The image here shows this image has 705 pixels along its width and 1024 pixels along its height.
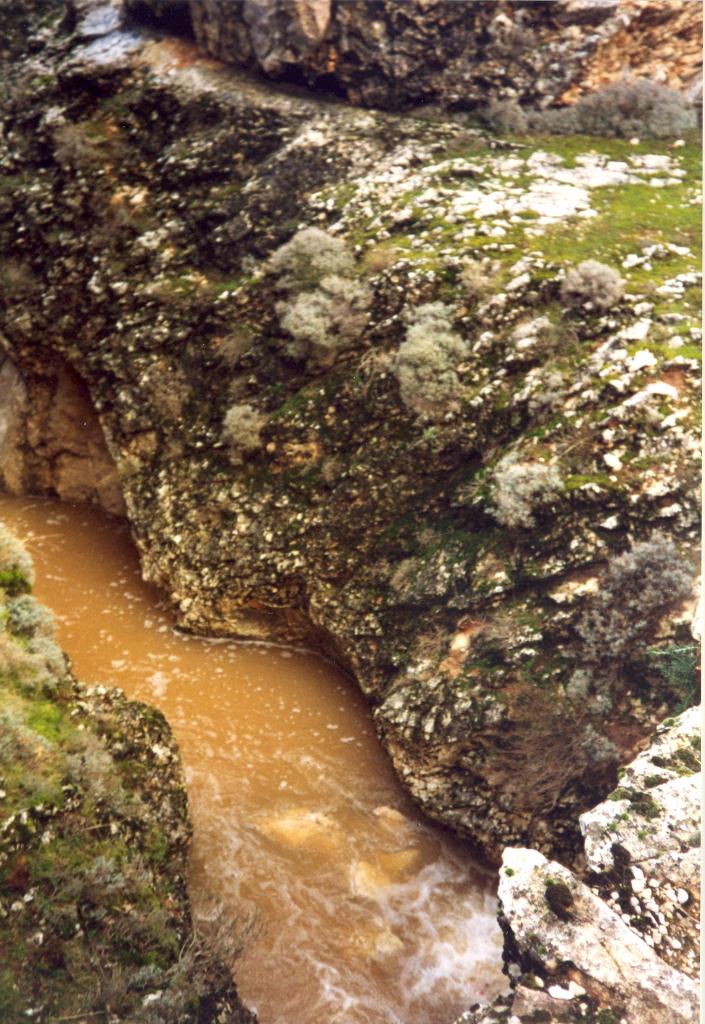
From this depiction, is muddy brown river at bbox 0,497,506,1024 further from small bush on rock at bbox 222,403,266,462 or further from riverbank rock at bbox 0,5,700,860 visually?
small bush on rock at bbox 222,403,266,462

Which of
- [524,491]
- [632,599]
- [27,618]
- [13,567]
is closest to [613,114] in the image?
[524,491]

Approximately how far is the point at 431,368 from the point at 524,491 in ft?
6.21

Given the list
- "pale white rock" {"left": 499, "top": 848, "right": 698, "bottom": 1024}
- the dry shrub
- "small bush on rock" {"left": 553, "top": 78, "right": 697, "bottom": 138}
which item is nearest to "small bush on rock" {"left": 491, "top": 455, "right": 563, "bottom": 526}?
the dry shrub

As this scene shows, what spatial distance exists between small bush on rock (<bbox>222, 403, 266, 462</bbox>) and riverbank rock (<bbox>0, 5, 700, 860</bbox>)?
4 cm

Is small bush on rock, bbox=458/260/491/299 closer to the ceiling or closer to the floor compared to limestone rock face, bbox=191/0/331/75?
closer to the floor

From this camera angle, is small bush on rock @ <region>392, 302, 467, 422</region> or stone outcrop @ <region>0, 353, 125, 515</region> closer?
small bush on rock @ <region>392, 302, 467, 422</region>

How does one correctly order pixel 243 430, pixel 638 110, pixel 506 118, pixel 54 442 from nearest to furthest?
→ pixel 243 430 < pixel 638 110 < pixel 506 118 < pixel 54 442

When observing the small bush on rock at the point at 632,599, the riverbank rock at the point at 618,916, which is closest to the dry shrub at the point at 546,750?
the small bush on rock at the point at 632,599

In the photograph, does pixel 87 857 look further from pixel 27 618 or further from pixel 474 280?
pixel 474 280

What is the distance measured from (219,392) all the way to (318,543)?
98.5 inches

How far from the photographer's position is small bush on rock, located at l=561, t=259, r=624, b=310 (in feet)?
28.6

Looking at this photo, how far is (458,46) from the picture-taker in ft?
37.0

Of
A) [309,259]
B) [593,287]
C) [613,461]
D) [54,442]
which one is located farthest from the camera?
[54,442]

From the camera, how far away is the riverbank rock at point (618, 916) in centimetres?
509
